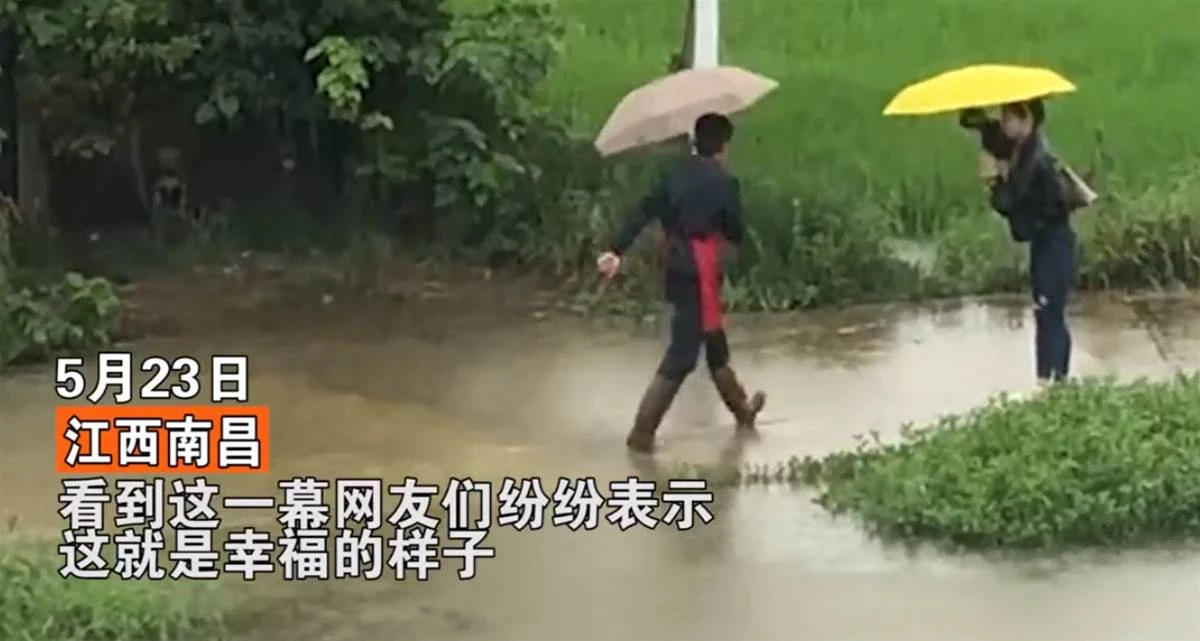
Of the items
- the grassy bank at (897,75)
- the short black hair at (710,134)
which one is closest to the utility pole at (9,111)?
the grassy bank at (897,75)

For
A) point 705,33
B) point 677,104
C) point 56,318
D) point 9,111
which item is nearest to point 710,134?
point 677,104

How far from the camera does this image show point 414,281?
37.2ft

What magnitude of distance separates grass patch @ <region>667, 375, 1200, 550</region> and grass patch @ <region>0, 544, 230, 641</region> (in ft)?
6.77

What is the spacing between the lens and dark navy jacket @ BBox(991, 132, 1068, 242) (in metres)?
8.53

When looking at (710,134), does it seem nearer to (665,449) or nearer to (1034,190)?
(665,449)

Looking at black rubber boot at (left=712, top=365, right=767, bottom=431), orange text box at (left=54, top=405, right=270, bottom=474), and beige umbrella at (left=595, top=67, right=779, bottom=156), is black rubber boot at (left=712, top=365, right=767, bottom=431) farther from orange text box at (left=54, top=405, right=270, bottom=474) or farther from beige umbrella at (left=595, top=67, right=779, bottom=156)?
orange text box at (left=54, top=405, right=270, bottom=474)

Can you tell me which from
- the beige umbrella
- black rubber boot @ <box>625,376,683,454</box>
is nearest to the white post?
the beige umbrella

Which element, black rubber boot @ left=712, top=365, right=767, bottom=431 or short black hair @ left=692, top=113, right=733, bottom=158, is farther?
black rubber boot @ left=712, top=365, right=767, bottom=431

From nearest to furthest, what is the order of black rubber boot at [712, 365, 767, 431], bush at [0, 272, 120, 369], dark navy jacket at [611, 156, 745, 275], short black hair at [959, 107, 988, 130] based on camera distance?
dark navy jacket at [611, 156, 745, 275] → black rubber boot at [712, 365, 767, 431] → short black hair at [959, 107, 988, 130] → bush at [0, 272, 120, 369]

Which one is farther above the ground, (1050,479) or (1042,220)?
(1042,220)

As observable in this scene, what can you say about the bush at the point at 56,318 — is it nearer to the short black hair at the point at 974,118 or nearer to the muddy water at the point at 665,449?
the muddy water at the point at 665,449

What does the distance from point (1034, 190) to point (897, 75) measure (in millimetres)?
5685

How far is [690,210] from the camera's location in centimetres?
823

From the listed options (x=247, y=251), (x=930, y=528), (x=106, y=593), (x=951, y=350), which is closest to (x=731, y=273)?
(x=951, y=350)
